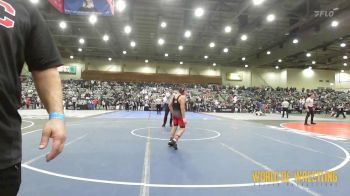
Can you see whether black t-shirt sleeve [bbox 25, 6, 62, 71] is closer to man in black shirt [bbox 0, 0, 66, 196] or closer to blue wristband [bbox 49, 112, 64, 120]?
man in black shirt [bbox 0, 0, 66, 196]

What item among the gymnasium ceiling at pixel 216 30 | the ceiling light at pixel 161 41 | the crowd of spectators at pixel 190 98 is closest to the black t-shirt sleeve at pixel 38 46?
A: the gymnasium ceiling at pixel 216 30

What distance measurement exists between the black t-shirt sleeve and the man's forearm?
34 mm

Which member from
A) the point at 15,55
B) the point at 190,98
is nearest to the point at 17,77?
the point at 15,55

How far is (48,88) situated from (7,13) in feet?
1.37

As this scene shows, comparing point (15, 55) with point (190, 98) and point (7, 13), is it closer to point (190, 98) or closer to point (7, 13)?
point (7, 13)

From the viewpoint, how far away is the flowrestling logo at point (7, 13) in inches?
52.0

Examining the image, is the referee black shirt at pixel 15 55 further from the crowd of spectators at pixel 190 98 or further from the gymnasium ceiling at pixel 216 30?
the crowd of spectators at pixel 190 98

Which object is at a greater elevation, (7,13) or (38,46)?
(7,13)

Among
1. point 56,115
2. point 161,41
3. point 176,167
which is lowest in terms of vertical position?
point 176,167

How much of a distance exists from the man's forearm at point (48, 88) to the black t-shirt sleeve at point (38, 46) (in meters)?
0.03

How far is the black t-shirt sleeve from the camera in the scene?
1.52 metres

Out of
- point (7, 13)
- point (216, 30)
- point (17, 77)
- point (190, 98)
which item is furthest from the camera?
point (190, 98)

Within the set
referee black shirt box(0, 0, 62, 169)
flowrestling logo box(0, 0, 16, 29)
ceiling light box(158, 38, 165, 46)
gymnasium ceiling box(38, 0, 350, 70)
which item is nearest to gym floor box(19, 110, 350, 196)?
referee black shirt box(0, 0, 62, 169)

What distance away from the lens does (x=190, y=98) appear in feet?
115
